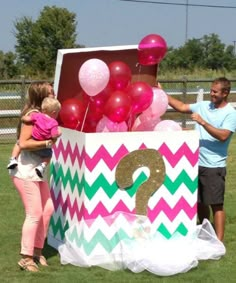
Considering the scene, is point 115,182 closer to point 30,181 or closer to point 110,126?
point 110,126

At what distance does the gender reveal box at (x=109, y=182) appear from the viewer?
544 centimetres

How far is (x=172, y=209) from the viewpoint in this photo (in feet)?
18.9

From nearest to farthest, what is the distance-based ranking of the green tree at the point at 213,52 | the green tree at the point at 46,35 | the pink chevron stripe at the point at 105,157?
1. the pink chevron stripe at the point at 105,157
2. the green tree at the point at 46,35
3. the green tree at the point at 213,52

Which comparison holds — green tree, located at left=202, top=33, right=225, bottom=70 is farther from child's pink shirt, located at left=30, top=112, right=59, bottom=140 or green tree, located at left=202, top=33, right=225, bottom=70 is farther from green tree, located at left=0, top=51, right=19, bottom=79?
child's pink shirt, located at left=30, top=112, right=59, bottom=140

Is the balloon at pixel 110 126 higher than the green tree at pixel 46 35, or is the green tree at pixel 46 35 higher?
the green tree at pixel 46 35

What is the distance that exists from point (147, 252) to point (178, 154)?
93 cm

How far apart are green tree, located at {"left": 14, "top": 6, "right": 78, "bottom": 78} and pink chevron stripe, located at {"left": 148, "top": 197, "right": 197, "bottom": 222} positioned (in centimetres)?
3617

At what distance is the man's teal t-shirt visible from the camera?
19.5 feet

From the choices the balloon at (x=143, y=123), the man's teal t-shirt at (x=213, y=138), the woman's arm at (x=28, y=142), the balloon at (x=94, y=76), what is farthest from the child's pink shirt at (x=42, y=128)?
the man's teal t-shirt at (x=213, y=138)

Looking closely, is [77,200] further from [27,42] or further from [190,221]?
[27,42]

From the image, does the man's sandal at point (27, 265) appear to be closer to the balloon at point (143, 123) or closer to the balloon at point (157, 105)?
the balloon at point (143, 123)

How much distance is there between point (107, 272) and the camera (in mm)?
5301

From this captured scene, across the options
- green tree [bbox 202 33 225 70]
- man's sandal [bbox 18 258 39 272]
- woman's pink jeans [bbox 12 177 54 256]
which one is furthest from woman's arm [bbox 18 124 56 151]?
green tree [bbox 202 33 225 70]

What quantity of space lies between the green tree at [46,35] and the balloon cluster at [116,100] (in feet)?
117
